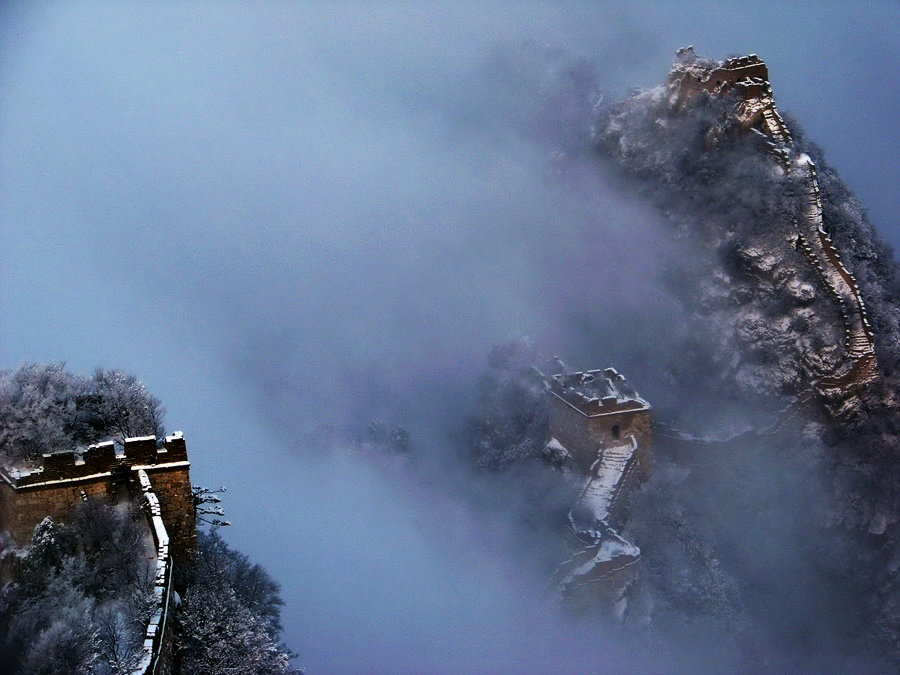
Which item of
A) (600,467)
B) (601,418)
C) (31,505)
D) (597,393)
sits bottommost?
(31,505)

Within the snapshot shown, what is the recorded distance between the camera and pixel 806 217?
1294 inches

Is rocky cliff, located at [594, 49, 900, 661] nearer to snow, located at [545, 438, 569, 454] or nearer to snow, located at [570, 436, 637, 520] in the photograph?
snow, located at [570, 436, 637, 520]

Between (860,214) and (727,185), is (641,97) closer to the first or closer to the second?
(727,185)

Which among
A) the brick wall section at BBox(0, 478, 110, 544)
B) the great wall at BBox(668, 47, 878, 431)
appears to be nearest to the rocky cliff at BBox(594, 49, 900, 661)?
the great wall at BBox(668, 47, 878, 431)

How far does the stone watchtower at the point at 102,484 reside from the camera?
1388cm

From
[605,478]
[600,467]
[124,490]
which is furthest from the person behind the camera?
[600,467]

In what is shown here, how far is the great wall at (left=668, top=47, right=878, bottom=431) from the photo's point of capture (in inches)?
1239

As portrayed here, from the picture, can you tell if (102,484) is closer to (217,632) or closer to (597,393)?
(217,632)

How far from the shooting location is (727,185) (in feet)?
115

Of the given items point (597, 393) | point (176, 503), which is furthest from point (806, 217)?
point (176, 503)

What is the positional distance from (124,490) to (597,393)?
19370mm

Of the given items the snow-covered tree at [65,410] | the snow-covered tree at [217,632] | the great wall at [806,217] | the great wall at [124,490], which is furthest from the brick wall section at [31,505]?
the great wall at [806,217]

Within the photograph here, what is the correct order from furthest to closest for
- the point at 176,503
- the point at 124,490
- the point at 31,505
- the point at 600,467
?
the point at 600,467 → the point at 176,503 → the point at 124,490 → the point at 31,505

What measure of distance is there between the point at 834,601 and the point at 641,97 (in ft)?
81.3
